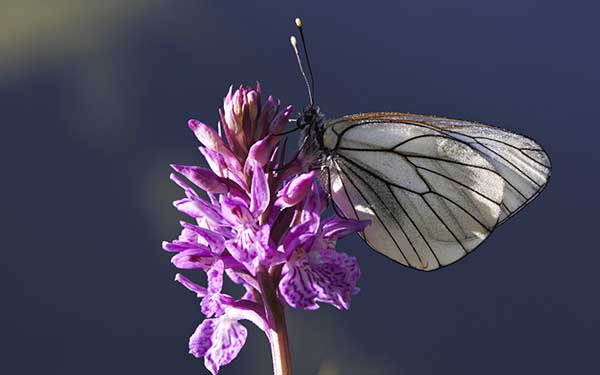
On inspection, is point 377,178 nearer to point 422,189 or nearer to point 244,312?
point 422,189

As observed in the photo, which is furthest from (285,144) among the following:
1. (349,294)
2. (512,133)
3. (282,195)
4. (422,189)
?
(512,133)

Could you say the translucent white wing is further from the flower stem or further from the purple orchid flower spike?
the flower stem

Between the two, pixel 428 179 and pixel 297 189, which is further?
pixel 428 179

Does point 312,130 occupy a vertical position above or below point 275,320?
above

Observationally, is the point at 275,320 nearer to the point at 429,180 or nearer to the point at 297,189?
the point at 297,189

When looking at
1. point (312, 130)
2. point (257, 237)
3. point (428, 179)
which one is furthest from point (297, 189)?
point (428, 179)

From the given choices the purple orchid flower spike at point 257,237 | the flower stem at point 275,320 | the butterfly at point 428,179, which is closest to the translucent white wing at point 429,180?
the butterfly at point 428,179
